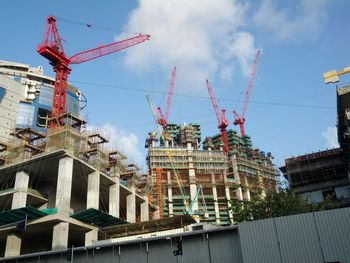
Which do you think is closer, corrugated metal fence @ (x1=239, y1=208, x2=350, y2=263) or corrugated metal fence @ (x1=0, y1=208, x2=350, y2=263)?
corrugated metal fence @ (x1=239, y1=208, x2=350, y2=263)

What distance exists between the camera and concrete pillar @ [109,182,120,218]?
66.1m

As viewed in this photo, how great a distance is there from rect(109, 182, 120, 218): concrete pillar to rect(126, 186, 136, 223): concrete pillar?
6.23m

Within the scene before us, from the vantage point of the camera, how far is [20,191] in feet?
185

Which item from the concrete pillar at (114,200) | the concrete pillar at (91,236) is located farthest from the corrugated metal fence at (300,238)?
the concrete pillar at (114,200)

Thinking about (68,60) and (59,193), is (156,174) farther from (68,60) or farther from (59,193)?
(59,193)

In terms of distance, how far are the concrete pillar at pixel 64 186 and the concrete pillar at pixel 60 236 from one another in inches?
76.4

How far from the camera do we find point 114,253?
107ft

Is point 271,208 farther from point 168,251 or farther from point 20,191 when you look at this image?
point 20,191

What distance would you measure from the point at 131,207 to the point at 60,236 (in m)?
24.5

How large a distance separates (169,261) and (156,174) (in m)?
101

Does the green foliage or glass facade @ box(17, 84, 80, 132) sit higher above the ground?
glass facade @ box(17, 84, 80, 132)

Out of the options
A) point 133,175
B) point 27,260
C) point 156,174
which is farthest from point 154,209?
point 27,260

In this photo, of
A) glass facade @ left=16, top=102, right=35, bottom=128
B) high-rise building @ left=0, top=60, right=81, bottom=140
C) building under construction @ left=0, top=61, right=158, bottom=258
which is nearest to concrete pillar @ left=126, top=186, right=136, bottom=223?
building under construction @ left=0, top=61, right=158, bottom=258

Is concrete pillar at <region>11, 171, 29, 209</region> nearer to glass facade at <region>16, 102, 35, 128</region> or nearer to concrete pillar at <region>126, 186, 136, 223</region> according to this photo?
concrete pillar at <region>126, 186, 136, 223</region>
